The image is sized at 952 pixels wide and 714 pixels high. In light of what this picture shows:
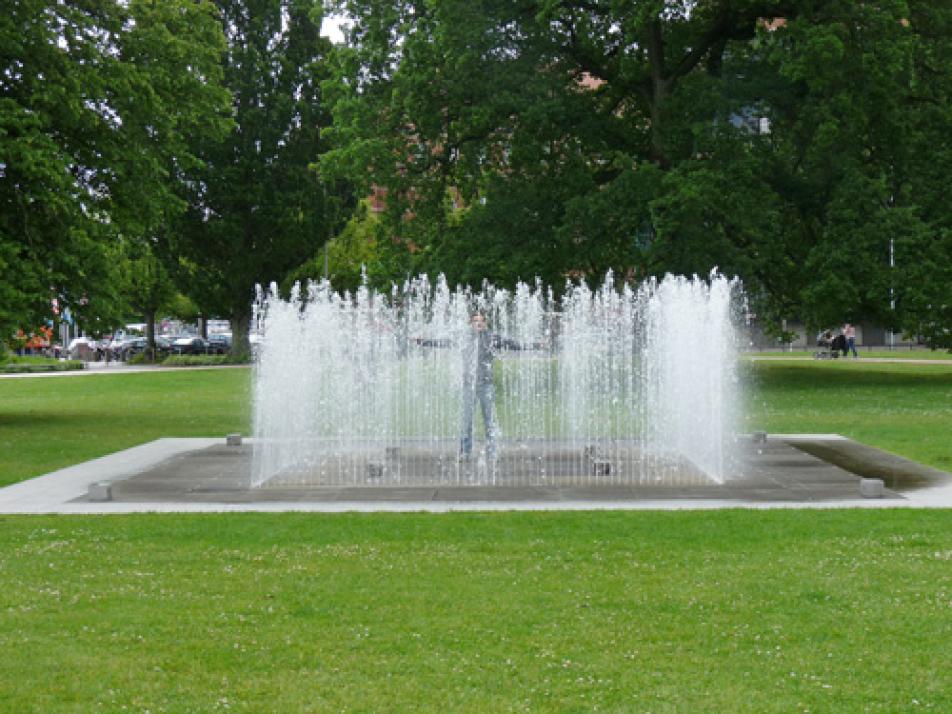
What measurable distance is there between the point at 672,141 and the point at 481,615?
26.8 meters

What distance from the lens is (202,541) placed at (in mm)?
10031

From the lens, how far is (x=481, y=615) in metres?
7.35

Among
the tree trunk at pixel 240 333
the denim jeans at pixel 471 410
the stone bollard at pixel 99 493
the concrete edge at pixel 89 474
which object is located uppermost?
the tree trunk at pixel 240 333

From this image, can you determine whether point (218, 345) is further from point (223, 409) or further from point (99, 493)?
point (99, 493)

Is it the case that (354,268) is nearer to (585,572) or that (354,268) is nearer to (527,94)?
(527,94)

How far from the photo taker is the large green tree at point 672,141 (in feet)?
99.8

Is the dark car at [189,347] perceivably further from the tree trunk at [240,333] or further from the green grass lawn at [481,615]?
the green grass lawn at [481,615]

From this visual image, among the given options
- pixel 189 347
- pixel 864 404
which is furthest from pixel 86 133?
pixel 189 347

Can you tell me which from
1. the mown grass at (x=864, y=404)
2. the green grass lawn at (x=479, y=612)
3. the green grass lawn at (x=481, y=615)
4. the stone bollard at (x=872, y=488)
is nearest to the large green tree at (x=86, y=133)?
the green grass lawn at (x=479, y=612)

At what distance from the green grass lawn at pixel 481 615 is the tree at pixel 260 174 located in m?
41.5

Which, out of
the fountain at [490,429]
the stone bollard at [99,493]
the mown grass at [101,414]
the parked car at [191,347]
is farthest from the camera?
the parked car at [191,347]

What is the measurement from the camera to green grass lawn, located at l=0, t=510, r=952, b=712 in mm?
Result: 5914

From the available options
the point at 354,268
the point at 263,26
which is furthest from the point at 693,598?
the point at 354,268

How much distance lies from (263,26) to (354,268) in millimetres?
17728
